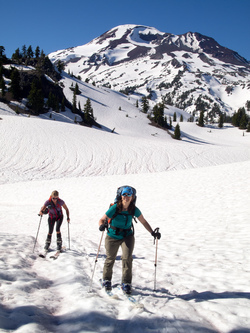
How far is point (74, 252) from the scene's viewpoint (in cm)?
776

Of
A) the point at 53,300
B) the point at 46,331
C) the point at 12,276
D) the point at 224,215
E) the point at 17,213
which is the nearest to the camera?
the point at 46,331

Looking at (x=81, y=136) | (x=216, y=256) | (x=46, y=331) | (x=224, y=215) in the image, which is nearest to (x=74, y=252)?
(x=46, y=331)

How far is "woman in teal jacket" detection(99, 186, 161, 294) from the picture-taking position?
15.1 feet

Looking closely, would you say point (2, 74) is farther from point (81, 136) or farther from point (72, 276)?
point (72, 276)

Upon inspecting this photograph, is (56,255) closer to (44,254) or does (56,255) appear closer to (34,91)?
(44,254)

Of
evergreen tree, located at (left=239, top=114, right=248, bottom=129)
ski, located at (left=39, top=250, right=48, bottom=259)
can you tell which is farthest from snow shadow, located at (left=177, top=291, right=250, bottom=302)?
evergreen tree, located at (left=239, top=114, right=248, bottom=129)

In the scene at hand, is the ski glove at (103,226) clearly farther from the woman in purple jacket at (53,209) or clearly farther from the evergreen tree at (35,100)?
the evergreen tree at (35,100)

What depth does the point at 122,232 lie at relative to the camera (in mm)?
4703

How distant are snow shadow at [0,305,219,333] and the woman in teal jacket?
98 cm

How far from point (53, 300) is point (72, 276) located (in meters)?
1.16

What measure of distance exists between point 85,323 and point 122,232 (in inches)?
69.8

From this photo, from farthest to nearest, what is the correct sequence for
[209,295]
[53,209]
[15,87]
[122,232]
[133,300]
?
[15,87] → [53,209] → [209,295] → [122,232] → [133,300]

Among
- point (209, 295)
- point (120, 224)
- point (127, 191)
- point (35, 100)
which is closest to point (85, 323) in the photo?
point (120, 224)

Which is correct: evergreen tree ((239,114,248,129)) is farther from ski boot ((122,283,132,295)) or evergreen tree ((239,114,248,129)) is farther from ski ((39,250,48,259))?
ski boot ((122,283,132,295))
